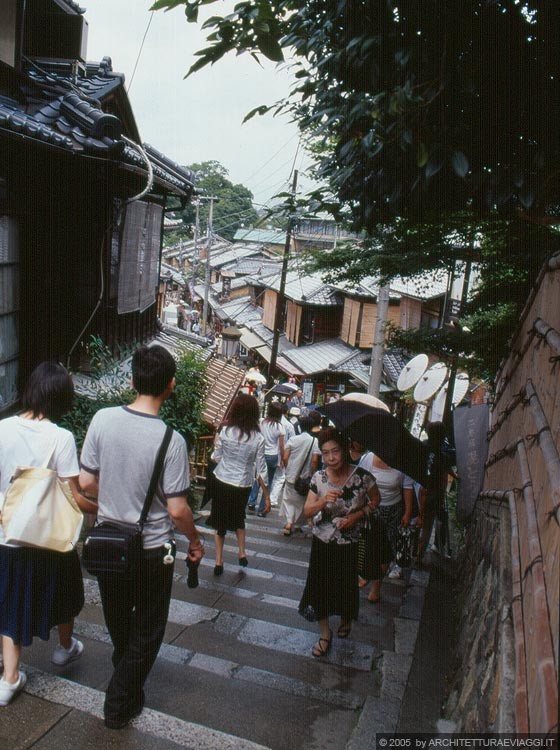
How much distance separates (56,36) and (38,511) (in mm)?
8004

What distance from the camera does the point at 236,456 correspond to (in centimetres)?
652

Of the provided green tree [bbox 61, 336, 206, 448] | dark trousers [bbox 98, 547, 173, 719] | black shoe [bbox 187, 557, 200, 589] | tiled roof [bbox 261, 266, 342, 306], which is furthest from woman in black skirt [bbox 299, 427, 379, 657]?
tiled roof [bbox 261, 266, 342, 306]

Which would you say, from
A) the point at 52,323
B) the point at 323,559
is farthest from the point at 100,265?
the point at 323,559

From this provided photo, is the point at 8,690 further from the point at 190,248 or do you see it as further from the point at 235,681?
the point at 190,248

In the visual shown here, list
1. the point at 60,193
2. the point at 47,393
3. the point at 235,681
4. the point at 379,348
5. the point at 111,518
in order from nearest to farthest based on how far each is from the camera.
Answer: the point at 111,518 → the point at 47,393 → the point at 235,681 → the point at 60,193 → the point at 379,348

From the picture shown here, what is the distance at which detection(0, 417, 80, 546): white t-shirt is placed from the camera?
11.3 ft

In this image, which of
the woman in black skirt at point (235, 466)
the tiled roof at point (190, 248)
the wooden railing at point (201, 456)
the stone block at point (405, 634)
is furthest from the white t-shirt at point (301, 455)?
the tiled roof at point (190, 248)

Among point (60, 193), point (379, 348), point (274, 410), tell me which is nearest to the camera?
point (60, 193)

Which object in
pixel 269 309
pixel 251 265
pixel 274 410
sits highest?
pixel 274 410

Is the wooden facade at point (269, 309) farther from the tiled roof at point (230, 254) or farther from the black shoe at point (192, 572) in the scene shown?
the black shoe at point (192, 572)

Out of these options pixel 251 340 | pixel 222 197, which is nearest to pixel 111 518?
pixel 251 340

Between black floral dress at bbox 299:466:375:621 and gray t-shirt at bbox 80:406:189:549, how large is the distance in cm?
187

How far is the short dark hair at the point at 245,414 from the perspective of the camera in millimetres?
6516

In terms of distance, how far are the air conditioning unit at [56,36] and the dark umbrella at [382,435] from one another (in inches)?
264
